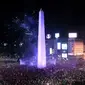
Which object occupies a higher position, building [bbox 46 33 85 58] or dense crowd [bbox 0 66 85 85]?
building [bbox 46 33 85 58]

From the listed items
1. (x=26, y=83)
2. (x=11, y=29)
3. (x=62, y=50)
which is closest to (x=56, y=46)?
(x=62, y=50)

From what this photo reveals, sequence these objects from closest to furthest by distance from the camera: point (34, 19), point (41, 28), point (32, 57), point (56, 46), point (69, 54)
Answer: point (41, 28), point (32, 57), point (34, 19), point (69, 54), point (56, 46)

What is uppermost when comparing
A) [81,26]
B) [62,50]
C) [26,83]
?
[81,26]

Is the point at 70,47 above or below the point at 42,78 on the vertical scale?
above

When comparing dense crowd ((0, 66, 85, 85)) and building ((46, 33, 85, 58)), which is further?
building ((46, 33, 85, 58))

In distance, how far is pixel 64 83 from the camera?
66.1 feet

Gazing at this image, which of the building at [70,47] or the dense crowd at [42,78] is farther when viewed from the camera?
the building at [70,47]

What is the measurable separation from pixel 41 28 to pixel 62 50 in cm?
5480

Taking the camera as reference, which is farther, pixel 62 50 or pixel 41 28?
pixel 62 50

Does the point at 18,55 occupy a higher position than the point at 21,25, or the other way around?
the point at 21,25

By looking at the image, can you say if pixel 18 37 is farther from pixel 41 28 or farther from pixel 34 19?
pixel 41 28

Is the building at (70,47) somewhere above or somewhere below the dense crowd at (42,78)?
above

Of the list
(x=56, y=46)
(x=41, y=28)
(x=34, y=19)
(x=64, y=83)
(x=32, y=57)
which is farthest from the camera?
(x=56, y=46)

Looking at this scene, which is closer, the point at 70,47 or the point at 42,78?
the point at 42,78
